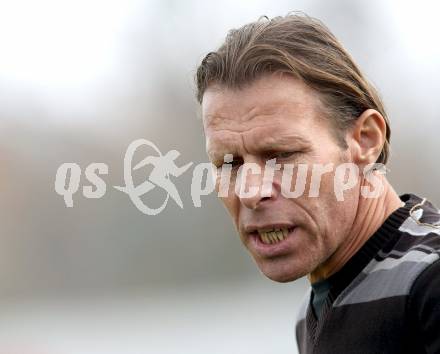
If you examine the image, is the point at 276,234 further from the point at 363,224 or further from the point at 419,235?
the point at 419,235

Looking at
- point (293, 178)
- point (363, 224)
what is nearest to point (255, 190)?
point (293, 178)

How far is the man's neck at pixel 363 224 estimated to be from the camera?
237cm

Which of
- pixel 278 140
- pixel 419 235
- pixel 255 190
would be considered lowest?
pixel 419 235

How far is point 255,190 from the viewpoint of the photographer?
2.34 metres

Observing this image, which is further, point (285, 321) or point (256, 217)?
point (285, 321)

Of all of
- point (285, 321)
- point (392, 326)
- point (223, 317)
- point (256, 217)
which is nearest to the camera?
point (392, 326)

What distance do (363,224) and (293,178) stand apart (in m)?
0.25

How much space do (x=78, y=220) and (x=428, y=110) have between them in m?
6.06

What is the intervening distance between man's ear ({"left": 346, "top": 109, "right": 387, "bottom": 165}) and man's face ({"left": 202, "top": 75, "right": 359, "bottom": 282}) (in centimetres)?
5

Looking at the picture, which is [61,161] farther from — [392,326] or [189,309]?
[392,326]

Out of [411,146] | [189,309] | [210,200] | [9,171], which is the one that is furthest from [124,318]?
[411,146]

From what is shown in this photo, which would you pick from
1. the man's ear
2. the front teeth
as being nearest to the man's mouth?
the front teeth

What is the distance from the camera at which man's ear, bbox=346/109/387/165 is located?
7.93 ft

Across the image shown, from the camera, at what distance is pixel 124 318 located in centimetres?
1159
